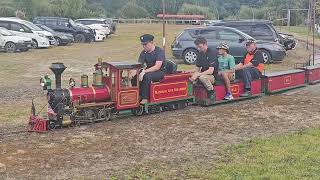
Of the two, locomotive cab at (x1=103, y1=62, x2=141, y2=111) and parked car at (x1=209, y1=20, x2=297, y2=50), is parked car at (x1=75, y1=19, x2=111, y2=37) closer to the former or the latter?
parked car at (x1=209, y1=20, x2=297, y2=50)

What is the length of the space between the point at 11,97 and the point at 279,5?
255 feet

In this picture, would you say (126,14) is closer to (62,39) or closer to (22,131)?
(62,39)

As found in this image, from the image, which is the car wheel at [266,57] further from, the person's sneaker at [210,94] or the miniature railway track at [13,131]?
the miniature railway track at [13,131]

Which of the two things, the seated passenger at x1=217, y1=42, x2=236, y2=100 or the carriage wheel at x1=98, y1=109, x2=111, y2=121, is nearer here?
the carriage wheel at x1=98, y1=109, x2=111, y2=121

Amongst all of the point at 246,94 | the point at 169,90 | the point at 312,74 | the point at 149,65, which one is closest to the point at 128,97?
the point at 149,65

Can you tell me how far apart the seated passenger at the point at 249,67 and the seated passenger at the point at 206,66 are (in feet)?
3.92

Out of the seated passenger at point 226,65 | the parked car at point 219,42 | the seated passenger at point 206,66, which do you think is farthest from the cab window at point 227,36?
the seated passenger at point 206,66

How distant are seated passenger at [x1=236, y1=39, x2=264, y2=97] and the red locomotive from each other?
0.54m

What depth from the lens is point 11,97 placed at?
13.2 meters

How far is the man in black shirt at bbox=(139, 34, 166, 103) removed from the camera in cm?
1076

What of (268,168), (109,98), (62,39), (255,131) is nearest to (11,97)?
(109,98)

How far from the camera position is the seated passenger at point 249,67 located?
42.6 feet

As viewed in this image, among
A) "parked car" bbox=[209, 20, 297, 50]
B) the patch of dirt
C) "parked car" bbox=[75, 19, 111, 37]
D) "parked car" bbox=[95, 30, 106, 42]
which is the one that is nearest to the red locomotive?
the patch of dirt

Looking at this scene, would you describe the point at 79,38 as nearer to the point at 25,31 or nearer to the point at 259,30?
the point at 25,31
